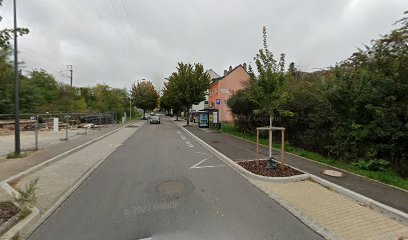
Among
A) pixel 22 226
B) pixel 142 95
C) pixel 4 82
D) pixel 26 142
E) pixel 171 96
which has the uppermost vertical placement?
pixel 142 95

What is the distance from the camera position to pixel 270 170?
770 centimetres

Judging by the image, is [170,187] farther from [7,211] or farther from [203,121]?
[203,121]

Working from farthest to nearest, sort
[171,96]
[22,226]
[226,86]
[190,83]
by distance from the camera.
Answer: [226,86], [171,96], [190,83], [22,226]

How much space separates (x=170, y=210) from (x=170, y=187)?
1484 millimetres

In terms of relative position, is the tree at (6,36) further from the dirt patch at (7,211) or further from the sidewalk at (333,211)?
the sidewalk at (333,211)

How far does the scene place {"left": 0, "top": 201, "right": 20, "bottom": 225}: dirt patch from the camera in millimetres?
4297

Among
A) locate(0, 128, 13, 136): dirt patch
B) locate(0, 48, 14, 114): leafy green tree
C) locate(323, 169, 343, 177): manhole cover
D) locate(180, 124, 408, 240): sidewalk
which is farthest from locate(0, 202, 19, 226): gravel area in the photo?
locate(0, 128, 13, 136): dirt patch

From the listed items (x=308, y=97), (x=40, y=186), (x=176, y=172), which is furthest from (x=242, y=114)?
(x=40, y=186)

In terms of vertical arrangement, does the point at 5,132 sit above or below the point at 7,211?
above

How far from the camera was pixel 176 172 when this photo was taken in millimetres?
7809

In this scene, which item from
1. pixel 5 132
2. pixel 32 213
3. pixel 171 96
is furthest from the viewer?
pixel 171 96

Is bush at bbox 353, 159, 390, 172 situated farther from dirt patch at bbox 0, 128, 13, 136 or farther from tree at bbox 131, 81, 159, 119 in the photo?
tree at bbox 131, 81, 159, 119

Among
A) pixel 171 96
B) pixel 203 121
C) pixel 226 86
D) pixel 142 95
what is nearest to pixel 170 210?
pixel 203 121

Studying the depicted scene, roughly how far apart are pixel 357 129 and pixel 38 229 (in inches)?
377
